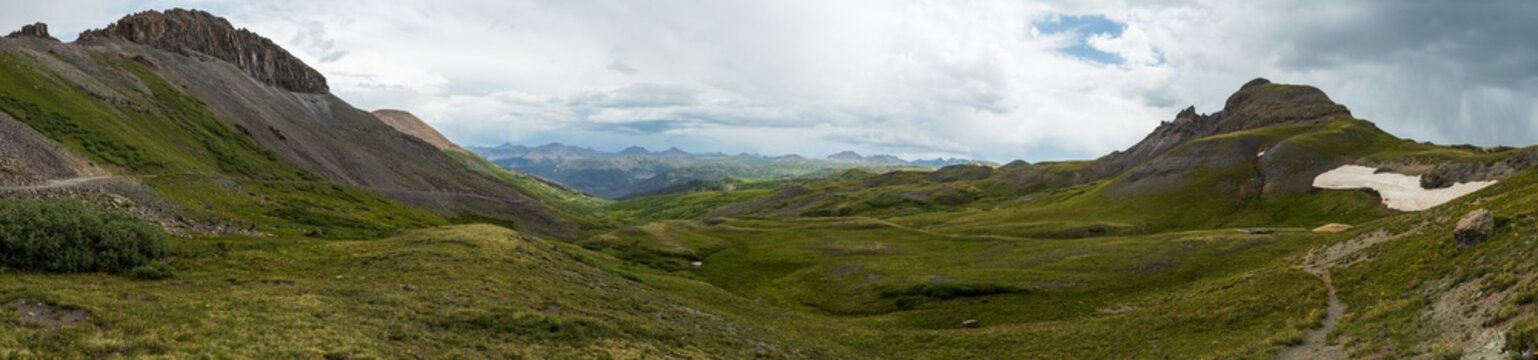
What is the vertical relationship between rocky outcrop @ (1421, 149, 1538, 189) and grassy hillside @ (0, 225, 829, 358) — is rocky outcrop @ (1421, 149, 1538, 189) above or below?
above

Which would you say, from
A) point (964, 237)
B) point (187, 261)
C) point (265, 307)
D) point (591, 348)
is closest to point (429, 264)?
point (187, 261)

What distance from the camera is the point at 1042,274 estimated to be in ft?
257

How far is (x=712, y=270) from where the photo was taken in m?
106

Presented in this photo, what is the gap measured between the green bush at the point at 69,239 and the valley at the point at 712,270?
15 cm

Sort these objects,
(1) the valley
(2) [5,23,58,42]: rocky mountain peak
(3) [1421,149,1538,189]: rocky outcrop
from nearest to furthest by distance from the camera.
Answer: (1) the valley, (3) [1421,149,1538,189]: rocky outcrop, (2) [5,23,58,42]: rocky mountain peak

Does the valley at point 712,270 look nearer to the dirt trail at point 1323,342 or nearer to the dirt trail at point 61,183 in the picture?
the dirt trail at point 1323,342

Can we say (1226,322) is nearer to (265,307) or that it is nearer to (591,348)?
(591,348)

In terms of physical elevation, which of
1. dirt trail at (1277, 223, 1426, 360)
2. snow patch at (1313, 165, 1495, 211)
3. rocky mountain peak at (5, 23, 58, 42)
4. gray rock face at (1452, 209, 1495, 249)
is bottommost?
dirt trail at (1277, 223, 1426, 360)

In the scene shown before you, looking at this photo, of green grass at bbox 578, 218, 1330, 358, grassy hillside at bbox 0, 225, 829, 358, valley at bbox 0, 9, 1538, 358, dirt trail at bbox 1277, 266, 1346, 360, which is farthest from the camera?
green grass at bbox 578, 218, 1330, 358

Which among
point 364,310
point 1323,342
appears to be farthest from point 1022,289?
point 364,310

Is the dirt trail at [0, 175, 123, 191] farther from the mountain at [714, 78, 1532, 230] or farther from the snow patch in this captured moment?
the snow patch

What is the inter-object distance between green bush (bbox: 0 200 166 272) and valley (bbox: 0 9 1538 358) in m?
0.15

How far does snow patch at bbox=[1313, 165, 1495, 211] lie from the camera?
107 meters

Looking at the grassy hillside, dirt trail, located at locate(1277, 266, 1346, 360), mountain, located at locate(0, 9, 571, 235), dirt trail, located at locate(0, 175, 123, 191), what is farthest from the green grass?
dirt trail, located at locate(0, 175, 123, 191)
